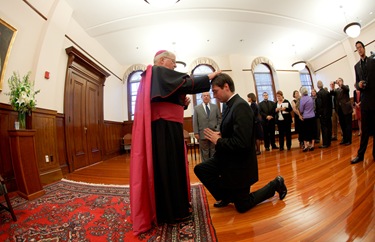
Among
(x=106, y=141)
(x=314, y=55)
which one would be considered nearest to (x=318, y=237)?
(x=106, y=141)

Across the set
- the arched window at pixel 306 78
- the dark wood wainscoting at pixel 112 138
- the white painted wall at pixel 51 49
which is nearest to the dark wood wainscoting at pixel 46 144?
the white painted wall at pixel 51 49

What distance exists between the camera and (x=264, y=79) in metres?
7.88

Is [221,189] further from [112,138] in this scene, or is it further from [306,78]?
[306,78]

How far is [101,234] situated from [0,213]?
1.32 m

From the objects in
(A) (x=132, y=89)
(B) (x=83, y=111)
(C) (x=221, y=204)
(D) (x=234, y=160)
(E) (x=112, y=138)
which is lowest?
(C) (x=221, y=204)

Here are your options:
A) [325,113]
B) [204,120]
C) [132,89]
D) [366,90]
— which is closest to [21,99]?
[204,120]

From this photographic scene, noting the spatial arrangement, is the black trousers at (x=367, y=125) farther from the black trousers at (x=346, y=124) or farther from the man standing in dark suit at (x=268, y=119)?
the man standing in dark suit at (x=268, y=119)

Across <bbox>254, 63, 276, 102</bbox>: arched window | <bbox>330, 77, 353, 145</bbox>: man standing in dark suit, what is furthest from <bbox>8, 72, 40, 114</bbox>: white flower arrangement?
<bbox>254, 63, 276, 102</bbox>: arched window

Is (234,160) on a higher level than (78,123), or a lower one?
lower

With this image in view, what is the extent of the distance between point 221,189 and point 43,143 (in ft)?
10.6

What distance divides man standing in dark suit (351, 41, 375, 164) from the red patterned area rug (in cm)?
235

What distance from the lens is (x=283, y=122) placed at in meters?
4.19

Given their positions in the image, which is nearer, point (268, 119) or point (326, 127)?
point (326, 127)

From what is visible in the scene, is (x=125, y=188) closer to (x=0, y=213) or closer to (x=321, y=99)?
(x=0, y=213)
